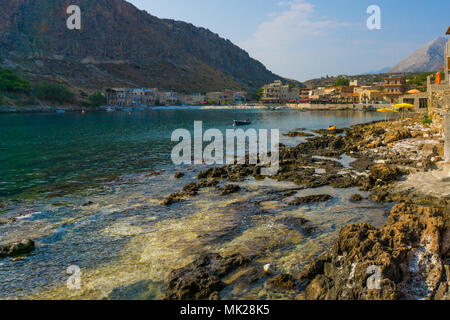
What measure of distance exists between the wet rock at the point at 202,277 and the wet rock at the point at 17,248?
554 cm

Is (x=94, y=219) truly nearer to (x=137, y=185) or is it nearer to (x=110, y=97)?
(x=137, y=185)

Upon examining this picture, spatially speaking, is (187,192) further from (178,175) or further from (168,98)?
(168,98)

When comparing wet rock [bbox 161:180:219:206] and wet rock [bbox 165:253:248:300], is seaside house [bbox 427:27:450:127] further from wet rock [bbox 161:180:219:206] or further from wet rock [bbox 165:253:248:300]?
wet rock [bbox 165:253:248:300]

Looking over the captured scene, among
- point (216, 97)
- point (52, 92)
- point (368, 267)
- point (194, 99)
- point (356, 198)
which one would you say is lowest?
point (368, 267)

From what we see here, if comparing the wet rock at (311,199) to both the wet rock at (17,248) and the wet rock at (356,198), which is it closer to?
the wet rock at (356,198)

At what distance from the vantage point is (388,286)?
23.0ft

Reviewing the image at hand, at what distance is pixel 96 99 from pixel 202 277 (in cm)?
14421

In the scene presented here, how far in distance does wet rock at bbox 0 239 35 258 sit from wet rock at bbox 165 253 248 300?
5542 mm

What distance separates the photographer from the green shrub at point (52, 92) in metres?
122

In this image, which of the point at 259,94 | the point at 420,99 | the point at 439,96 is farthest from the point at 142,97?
the point at 439,96

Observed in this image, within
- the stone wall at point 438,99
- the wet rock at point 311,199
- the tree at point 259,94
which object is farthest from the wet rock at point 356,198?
the tree at point 259,94

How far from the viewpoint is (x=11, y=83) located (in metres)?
112
